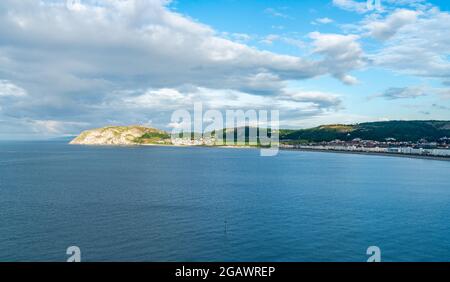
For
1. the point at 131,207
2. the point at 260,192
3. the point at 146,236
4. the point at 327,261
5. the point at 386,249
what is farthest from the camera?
the point at 260,192

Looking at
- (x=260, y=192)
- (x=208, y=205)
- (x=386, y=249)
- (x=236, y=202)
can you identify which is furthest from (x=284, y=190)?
(x=386, y=249)

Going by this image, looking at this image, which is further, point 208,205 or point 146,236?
point 208,205

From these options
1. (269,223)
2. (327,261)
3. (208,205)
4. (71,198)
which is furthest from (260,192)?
(327,261)
